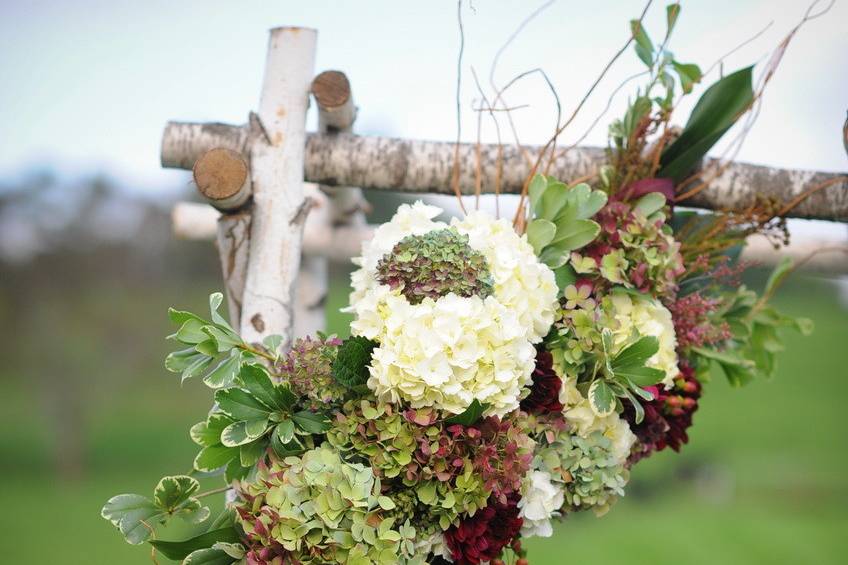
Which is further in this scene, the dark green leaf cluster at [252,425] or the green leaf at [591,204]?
the green leaf at [591,204]

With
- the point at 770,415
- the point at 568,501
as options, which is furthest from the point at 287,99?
the point at 770,415

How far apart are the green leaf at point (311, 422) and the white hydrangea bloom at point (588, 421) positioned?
1.39ft

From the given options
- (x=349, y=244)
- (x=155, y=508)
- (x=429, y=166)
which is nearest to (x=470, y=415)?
(x=155, y=508)

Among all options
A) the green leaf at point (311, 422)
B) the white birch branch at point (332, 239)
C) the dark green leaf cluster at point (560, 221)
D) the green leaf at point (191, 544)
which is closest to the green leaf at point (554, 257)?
the dark green leaf cluster at point (560, 221)

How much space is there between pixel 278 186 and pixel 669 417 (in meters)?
0.98

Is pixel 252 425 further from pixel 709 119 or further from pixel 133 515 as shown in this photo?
pixel 709 119

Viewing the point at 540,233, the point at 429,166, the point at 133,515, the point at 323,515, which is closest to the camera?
the point at 323,515

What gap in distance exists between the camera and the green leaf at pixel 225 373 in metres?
1.09

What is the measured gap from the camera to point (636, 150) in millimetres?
1503

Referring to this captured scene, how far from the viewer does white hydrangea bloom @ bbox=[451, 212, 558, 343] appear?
1.14 meters

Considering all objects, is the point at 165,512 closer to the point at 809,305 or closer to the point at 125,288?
the point at 125,288

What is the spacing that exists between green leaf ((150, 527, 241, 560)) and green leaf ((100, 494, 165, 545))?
0.14 feet

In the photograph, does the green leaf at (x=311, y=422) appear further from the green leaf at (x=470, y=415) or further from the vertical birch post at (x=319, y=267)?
the vertical birch post at (x=319, y=267)

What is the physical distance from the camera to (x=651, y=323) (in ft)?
4.32
